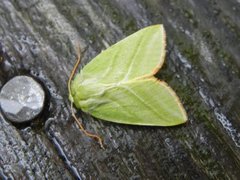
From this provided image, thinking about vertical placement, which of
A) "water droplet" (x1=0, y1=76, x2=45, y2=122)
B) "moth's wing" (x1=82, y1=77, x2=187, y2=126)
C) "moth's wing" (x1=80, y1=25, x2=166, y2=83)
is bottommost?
"moth's wing" (x1=82, y1=77, x2=187, y2=126)

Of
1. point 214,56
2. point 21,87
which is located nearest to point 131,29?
point 214,56

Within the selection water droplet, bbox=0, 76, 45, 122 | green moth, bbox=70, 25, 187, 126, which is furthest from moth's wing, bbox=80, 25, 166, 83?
water droplet, bbox=0, 76, 45, 122

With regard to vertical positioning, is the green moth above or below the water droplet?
below

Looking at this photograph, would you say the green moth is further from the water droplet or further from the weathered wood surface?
the water droplet

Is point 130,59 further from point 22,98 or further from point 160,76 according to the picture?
point 22,98

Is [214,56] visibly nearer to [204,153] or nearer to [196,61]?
[196,61]

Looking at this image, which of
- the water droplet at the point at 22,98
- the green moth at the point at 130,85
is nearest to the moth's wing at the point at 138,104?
the green moth at the point at 130,85

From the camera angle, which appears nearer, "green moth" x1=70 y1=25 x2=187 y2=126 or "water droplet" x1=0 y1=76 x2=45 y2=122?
"water droplet" x1=0 y1=76 x2=45 y2=122
